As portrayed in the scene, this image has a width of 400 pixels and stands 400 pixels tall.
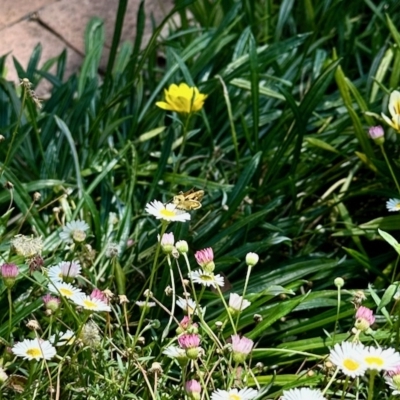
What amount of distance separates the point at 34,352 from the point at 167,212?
0.85 ft

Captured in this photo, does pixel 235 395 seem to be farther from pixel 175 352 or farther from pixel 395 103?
pixel 395 103

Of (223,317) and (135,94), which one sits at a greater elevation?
(135,94)

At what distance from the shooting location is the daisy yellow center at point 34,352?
1.18 meters

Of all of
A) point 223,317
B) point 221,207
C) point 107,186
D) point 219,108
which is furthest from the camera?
point 219,108

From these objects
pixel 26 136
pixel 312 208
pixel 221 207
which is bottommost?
pixel 312 208

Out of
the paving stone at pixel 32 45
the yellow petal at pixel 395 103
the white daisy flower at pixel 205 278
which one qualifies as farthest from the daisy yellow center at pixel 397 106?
the paving stone at pixel 32 45

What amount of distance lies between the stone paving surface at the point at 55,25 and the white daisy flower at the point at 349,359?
1.57 metres

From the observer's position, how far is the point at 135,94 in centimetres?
217

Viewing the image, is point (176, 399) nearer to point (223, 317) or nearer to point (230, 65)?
point (223, 317)

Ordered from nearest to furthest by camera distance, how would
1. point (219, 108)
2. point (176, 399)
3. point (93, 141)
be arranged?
1. point (176, 399)
2. point (93, 141)
3. point (219, 108)

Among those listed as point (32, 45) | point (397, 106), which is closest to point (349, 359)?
point (397, 106)

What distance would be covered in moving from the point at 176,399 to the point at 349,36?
1.38 metres

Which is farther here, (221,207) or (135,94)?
(135,94)

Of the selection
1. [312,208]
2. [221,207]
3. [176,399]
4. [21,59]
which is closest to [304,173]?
→ [312,208]
